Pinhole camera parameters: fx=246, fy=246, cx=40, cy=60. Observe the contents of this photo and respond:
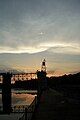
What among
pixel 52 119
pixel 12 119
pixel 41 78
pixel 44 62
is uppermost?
pixel 44 62

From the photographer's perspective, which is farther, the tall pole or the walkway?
the tall pole

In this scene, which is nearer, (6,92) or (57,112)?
(57,112)

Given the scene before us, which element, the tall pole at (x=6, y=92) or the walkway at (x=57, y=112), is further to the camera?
the tall pole at (x=6, y=92)

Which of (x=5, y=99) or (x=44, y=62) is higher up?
(x=44, y=62)

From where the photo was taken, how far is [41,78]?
3063 inches

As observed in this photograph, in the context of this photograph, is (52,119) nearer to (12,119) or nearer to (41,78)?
(12,119)

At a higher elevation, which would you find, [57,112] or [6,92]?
[6,92]

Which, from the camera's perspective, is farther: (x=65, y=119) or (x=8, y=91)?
(x=8, y=91)

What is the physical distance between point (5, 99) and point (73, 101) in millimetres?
29276

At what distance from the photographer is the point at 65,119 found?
21.5m

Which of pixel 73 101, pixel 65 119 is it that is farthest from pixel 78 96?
pixel 65 119

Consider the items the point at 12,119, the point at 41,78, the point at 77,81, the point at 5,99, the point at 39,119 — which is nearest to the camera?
the point at 39,119

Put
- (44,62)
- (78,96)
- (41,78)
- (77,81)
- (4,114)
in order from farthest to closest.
A: (44,62), (77,81), (41,78), (4,114), (78,96)

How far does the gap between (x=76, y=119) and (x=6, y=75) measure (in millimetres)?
44191
